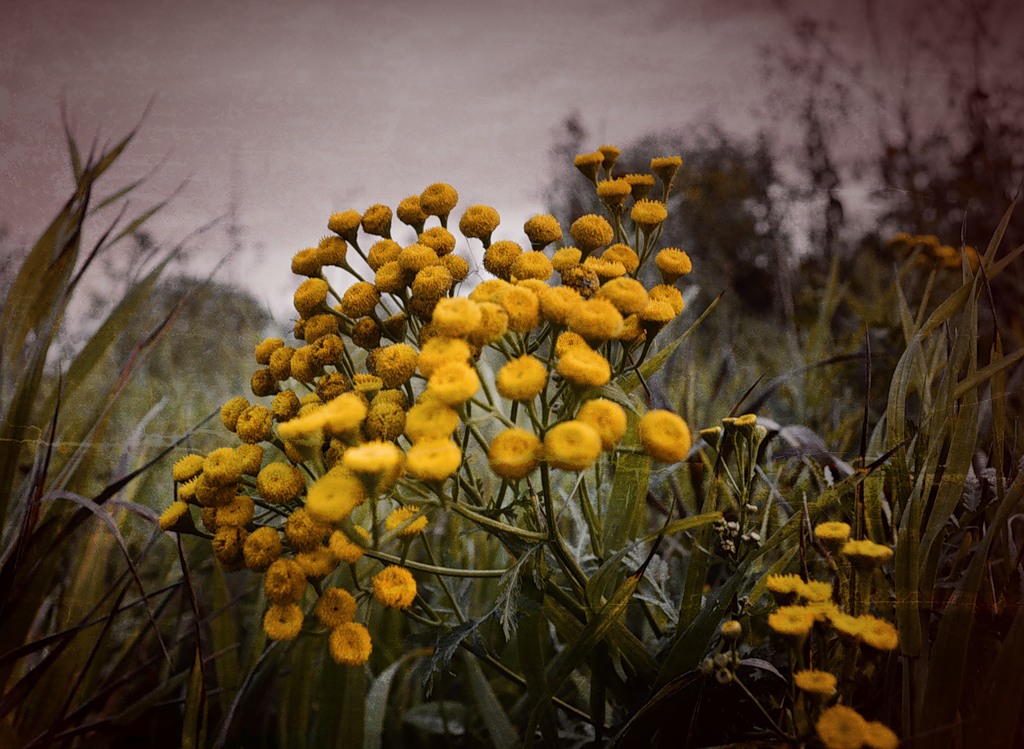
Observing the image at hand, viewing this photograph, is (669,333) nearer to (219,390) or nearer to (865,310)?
(865,310)

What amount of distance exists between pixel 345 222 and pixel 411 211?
0.08m

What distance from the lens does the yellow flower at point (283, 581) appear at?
0.67 m

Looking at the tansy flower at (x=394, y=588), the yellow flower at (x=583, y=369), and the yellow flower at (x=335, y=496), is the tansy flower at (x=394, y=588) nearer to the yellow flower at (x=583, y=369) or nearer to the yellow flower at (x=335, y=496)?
the yellow flower at (x=335, y=496)

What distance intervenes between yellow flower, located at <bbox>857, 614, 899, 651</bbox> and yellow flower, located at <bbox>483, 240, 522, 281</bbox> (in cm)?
53

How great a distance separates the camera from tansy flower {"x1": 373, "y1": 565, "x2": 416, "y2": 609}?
70 cm

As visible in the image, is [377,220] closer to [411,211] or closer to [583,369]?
[411,211]

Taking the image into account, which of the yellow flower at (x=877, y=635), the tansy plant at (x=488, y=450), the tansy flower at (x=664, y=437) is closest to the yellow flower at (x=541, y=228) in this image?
the tansy plant at (x=488, y=450)

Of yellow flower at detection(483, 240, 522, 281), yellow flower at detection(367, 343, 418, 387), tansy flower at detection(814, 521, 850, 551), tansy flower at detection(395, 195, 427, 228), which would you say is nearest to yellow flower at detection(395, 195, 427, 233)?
tansy flower at detection(395, 195, 427, 228)

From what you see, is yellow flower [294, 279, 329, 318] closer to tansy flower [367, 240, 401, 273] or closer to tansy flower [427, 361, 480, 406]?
tansy flower [367, 240, 401, 273]

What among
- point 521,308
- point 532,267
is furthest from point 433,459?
point 532,267

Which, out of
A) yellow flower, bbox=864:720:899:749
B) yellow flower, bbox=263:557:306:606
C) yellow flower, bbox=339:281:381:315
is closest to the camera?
yellow flower, bbox=864:720:899:749

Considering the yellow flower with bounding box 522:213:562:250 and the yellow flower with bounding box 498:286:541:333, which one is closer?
the yellow flower with bounding box 498:286:541:333

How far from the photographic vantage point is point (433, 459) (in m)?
0.61

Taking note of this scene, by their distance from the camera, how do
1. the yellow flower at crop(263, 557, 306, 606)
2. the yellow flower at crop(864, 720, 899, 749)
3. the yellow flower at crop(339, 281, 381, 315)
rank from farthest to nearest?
the yellow flower at crop(339, 281, 381, 315) < the yellow flower at crop(263, 557, 306, 606) < the yellow flower at crop(864, 720, 899, 749)
